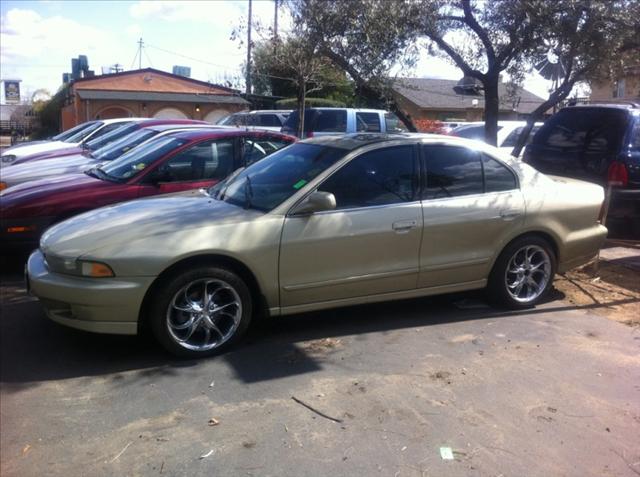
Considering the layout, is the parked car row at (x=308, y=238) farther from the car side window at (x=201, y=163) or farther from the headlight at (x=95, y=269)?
the car side window at (x=201, y=163)

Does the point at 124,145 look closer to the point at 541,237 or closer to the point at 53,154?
the point at 53,154

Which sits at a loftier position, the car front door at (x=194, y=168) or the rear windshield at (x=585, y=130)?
the rear windshield at (x=585, y=130)

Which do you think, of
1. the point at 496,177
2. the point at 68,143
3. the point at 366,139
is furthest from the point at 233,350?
the point at 68,143

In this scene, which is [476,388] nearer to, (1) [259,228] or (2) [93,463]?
(1) [259,228]

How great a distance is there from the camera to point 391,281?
5.02 metres

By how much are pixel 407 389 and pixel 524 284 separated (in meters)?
2.17

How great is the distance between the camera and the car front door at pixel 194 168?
6.71 m

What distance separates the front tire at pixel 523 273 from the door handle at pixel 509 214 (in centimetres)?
23

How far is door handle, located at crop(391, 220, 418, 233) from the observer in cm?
496

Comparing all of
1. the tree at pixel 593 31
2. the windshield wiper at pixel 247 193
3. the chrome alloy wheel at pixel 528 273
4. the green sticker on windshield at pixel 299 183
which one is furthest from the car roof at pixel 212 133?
the tree at pixel 593 31

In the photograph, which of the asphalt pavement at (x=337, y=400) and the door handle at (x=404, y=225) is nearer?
the asphalt pavement at (x=337, y=400)

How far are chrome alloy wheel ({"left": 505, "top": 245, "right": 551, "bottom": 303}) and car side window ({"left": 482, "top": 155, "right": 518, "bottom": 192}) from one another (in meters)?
0.58

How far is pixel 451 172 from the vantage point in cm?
536

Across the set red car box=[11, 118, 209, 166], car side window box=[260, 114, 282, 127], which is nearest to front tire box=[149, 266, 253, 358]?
red car box=[11, 118, 209, 166]
